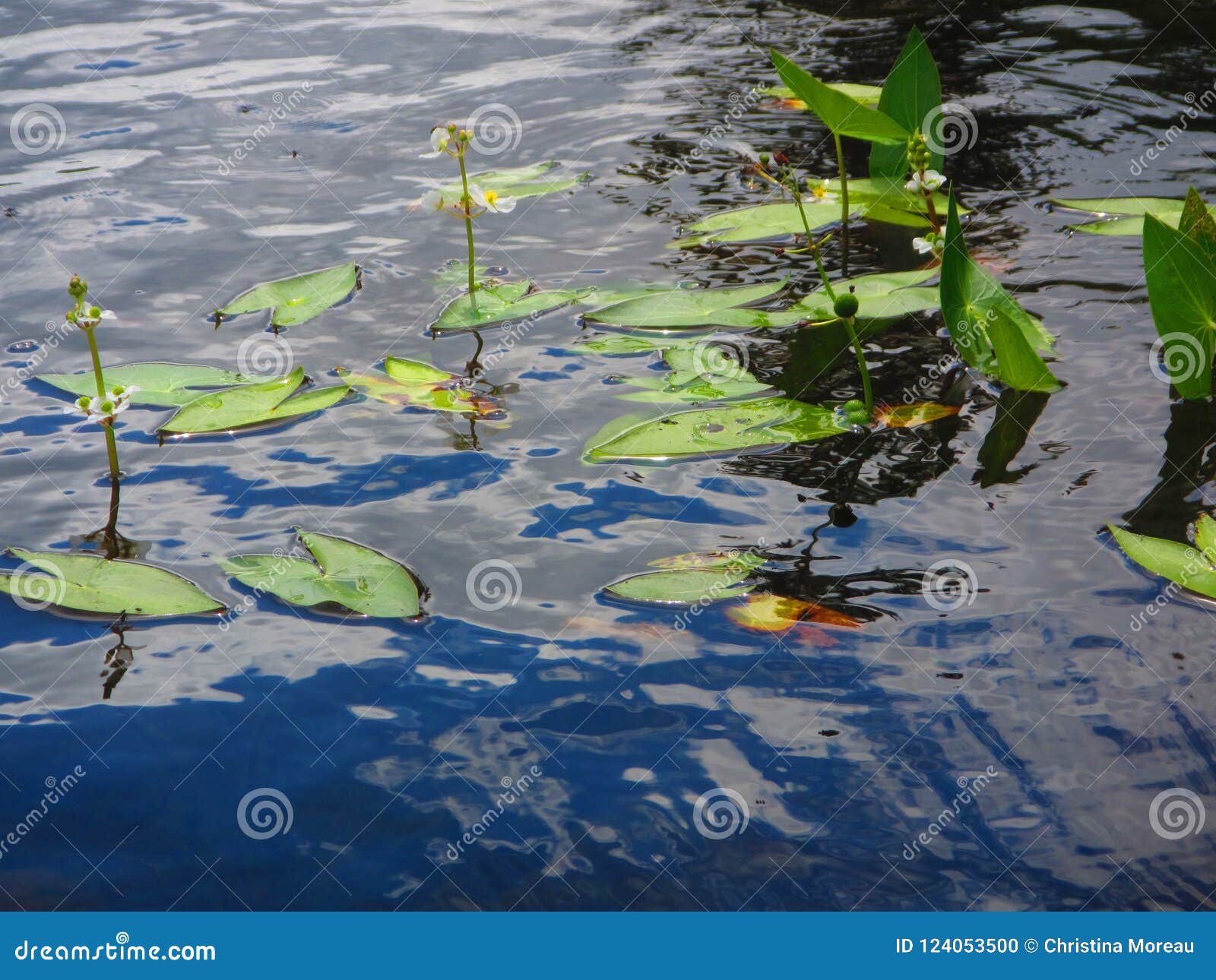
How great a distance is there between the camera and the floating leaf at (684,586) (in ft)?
5.54

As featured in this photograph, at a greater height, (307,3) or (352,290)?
(307,3)

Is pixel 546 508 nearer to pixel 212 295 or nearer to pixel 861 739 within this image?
pixel 861 739

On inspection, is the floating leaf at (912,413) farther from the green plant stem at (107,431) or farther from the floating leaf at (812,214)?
the green plant stem at (107,431)

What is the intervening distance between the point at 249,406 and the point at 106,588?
538 mm

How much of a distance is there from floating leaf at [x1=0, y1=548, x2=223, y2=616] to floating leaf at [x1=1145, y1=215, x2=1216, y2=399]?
171 centimetres

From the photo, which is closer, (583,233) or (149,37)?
(583,233)

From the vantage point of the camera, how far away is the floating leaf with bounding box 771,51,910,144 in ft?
7.49

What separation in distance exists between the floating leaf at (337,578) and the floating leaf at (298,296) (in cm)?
81

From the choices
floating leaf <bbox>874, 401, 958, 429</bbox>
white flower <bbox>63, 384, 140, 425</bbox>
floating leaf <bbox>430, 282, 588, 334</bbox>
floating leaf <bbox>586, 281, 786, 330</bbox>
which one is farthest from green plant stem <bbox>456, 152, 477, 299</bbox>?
floating leaf <bbox>874, 401, 958, 429</bbox>

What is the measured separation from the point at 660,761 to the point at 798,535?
501 mm

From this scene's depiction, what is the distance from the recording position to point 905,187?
2822 millimetres

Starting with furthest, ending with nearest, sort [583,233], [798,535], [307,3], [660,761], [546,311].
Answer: [307,3]
[583,233]
[546,311]
[798,535]
[660,761]

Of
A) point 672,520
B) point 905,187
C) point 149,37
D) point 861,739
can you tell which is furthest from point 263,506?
point 149,37

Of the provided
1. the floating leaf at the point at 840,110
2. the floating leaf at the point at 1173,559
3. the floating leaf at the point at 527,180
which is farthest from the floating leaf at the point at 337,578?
the floating leaf at the point at 527,180
